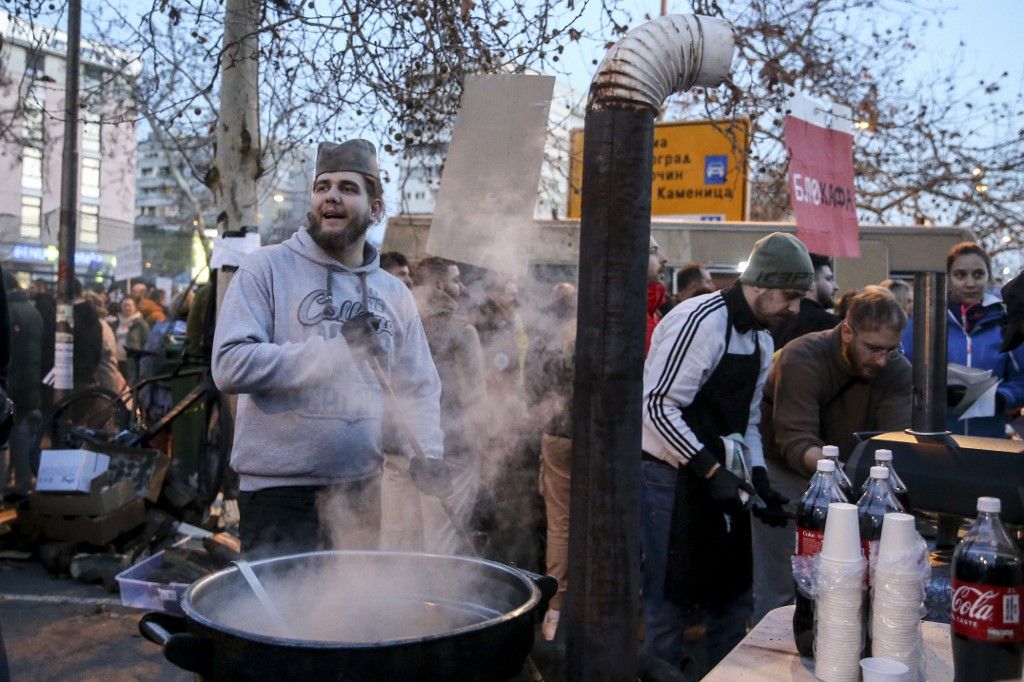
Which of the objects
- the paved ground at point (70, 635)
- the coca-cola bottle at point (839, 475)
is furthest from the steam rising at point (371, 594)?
the paved ground at point (70, 635)

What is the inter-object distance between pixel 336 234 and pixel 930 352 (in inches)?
84.6

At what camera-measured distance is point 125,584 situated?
5188 millimetres

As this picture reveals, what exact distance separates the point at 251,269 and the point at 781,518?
2029 millimetres

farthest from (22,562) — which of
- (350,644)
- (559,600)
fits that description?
(350,644)

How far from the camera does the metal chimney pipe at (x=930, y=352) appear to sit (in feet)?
10.7

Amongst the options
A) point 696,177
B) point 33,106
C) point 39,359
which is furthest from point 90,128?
point 696,177

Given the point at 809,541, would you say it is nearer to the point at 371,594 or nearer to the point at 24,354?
the point at 371,594

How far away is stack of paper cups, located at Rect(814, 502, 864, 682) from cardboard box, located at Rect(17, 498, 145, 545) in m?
5.54

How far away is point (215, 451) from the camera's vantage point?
6969mm

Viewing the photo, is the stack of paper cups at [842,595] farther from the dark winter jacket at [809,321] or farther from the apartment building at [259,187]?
the apartment building at [259,187]

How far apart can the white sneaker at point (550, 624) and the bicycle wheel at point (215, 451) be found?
9.70ft

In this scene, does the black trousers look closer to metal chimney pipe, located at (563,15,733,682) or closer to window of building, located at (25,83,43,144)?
metal chimney pipe, located at (563,15,733,682)

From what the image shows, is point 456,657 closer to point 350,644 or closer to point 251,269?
point 350,644

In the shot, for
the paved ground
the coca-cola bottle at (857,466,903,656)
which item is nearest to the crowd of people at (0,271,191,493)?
the paved ground
